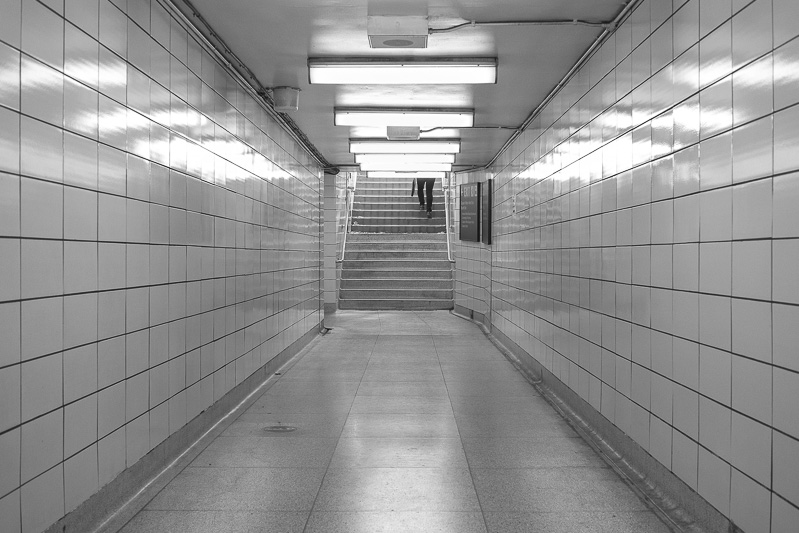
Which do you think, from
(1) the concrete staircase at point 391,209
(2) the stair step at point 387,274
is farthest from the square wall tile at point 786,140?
(1) the concrete staircase at point 391,209

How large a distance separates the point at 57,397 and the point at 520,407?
154 inches

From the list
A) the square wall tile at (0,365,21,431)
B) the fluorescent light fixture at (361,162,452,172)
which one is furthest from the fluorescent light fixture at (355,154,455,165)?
the square wall tile at (0,365,21,431)

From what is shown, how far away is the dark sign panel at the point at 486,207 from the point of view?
11039mm

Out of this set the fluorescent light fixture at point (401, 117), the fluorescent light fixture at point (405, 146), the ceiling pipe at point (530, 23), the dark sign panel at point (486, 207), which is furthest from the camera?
the dark sign panel at point (486, 207)

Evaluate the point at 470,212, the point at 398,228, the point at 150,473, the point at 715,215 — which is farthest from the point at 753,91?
the point at 398,228

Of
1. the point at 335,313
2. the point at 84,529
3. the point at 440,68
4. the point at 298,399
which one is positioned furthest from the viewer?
the point at 335,313

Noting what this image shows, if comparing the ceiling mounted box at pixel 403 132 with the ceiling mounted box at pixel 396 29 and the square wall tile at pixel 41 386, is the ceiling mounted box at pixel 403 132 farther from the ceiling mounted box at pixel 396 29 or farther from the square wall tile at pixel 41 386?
the square wall tile at pixel 41 386

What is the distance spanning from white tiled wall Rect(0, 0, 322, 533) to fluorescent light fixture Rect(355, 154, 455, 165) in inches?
172

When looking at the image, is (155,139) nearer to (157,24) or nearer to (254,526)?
(157,24)

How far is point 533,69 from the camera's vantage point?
5648mm

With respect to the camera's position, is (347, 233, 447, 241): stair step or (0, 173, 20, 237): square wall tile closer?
(0, 173, 20, 237): square wall tile

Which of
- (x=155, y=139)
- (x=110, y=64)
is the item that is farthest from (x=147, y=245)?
(x=110, y=64)

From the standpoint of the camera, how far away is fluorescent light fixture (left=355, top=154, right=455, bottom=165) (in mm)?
9930

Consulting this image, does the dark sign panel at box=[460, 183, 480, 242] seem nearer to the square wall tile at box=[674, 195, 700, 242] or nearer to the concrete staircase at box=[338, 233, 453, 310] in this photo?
Answer: the concrete staircase at box=[338, 233, 453, 310]
